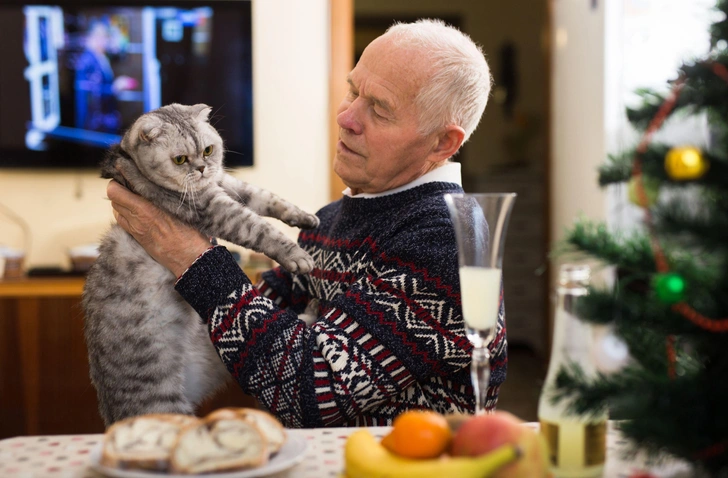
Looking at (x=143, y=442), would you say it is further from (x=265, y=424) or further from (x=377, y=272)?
(x=377, y=272)

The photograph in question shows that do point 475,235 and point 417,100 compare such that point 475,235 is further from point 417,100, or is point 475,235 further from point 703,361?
point 417,100

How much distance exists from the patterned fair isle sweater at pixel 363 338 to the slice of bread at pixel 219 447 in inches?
13.6

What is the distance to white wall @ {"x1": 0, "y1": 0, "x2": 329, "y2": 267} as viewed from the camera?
3.09 metres

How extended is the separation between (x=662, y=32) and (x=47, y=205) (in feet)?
8.92

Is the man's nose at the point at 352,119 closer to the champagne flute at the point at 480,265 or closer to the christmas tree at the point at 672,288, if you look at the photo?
the champagne flute at the point at 480,265

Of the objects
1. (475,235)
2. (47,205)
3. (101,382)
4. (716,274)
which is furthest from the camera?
(47,205)

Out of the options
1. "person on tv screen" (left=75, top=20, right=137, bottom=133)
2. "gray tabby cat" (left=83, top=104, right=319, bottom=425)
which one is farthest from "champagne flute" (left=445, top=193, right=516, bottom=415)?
"person on tv screen" (left=75, top=20, right=137, bottom=133)

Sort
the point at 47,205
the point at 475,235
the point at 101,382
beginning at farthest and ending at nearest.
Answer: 1. the point at 47,205
2. the point at 101,382
3. the point at 475,235

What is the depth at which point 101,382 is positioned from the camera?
4.37 ft

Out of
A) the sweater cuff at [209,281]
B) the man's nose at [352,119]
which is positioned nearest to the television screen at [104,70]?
the man's nose at [352,119]

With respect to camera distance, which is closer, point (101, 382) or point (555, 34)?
point (101, 382)

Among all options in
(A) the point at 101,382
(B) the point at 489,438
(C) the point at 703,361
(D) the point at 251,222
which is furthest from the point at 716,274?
(A) the point at 101,382

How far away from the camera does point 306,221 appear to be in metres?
1.41

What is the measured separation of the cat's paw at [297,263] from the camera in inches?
50.4
